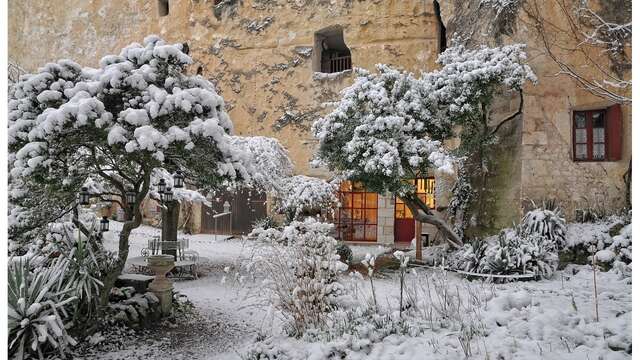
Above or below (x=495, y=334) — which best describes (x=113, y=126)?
above

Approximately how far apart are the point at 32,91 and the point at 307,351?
3.11 metres

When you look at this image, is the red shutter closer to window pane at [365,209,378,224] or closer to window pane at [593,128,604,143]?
window pane at [593,128,604,143]

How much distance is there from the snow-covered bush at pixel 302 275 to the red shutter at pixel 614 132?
16.0 feet

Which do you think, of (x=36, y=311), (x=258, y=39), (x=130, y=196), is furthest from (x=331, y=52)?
(x=36, y=311)

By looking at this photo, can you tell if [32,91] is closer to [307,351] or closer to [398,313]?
[307,351]

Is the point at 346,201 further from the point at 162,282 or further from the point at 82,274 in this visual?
the point at 82,274

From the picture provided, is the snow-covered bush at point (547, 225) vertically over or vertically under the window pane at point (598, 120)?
under

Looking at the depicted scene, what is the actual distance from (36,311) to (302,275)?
6.97 feet

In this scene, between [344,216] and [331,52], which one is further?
[331,52]

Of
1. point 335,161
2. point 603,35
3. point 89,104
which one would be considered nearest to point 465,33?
point 603,35

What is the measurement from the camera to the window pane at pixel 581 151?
647 centimetres

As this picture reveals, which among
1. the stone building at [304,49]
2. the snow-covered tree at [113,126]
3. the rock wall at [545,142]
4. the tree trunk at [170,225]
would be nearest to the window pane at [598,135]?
the rock wall at [545,142]

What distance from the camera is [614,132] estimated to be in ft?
20.3

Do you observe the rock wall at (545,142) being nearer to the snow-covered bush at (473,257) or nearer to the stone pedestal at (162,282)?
the snow-covered bush at (473,257)
